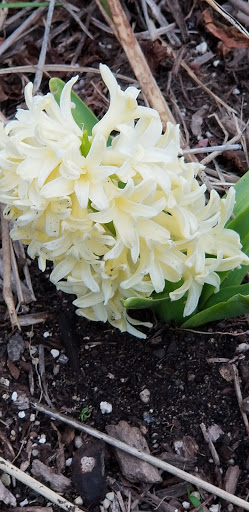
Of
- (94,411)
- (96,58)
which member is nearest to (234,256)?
(94,411)

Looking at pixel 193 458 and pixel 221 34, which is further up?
pixel 221 34

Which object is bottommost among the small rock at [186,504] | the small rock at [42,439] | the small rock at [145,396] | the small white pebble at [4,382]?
the small rock at [186,504]

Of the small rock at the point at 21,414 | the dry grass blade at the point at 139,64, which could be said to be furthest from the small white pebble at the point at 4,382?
the dry grass blade at the point at 139,64

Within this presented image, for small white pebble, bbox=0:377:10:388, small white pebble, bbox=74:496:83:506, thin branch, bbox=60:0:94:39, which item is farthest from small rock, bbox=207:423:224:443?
thin branch, bbox=60:0:94:39

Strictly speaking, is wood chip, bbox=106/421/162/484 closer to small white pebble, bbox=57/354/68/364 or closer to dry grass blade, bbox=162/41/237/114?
small white pebble, bbox=57/354/68/364

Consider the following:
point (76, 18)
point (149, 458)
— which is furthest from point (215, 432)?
point (76, 18)

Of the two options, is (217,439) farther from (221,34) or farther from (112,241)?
(221,34)

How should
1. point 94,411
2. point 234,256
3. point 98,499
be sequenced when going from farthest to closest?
point 94,411, point 98,499, point 234,256

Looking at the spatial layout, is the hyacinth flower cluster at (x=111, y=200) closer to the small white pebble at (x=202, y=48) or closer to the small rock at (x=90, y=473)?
the small rock at (x=90, y=473)
